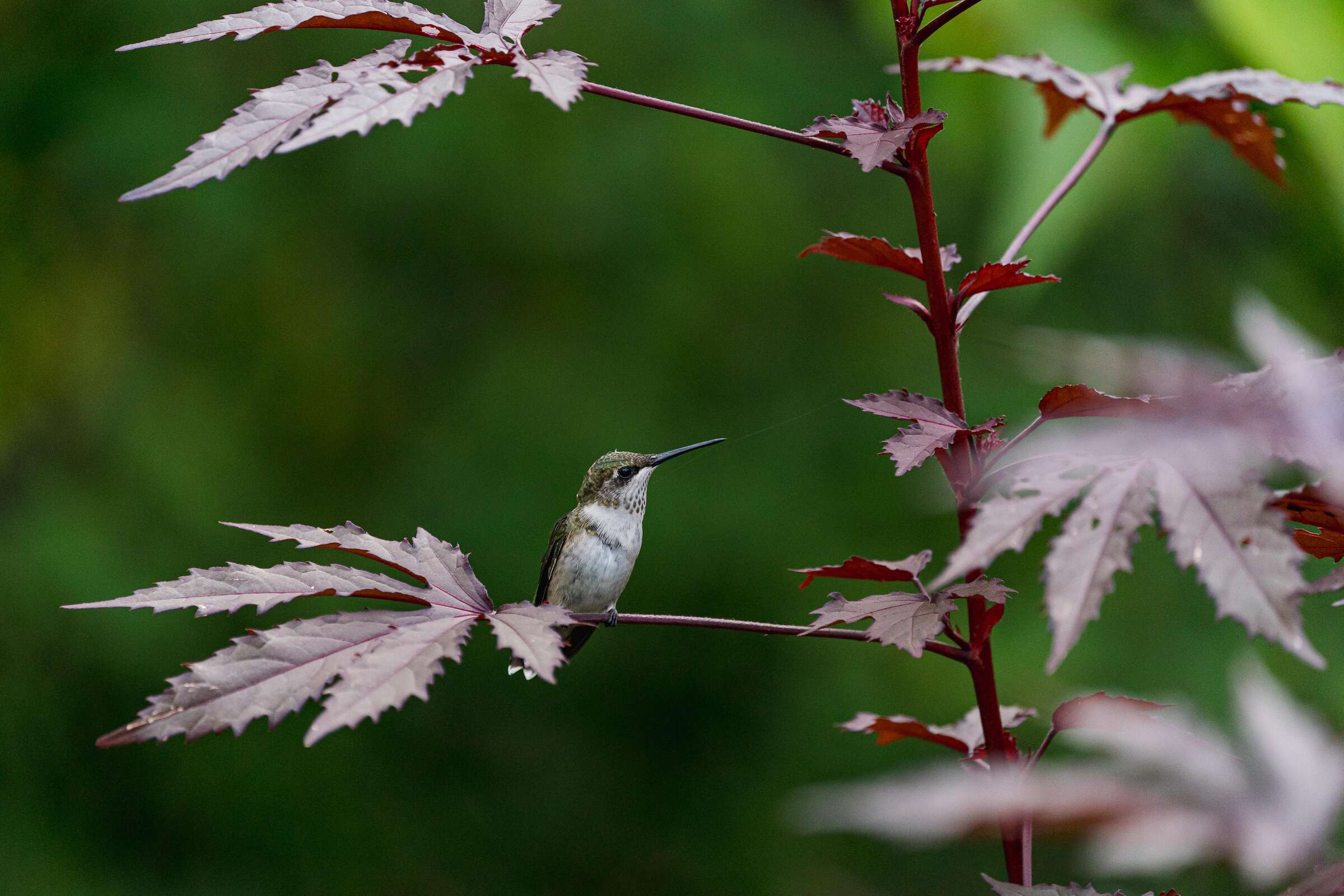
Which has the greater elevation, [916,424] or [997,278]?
[997,278]

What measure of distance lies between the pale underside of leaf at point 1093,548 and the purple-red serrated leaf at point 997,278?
1.01 ft

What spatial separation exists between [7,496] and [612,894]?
2.72 metres

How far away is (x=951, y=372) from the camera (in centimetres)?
105

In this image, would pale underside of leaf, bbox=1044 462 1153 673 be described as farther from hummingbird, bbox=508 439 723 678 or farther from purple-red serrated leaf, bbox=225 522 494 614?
hummingbird, bbox=508 439 723 678

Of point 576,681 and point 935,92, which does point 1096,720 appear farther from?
point 576,681

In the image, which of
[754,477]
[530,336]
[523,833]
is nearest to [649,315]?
[530,336]

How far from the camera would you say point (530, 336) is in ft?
14.6

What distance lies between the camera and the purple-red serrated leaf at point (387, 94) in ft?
2.82

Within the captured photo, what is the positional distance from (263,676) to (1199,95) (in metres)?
1.13

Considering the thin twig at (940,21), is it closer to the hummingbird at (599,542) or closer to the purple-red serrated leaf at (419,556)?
the purple-red serrated leaf at (419,556)

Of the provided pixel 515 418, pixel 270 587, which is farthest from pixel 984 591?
pixel 515 418

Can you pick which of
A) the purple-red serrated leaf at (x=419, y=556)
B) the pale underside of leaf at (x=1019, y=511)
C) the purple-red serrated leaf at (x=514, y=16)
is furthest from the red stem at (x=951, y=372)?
the purple-red serrated leaf at (x=419, y=556)

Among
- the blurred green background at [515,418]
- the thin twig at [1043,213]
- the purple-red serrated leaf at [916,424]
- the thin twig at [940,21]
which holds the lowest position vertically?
the blurred green background at [515,418]

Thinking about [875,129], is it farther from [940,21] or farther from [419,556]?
[419,556]
